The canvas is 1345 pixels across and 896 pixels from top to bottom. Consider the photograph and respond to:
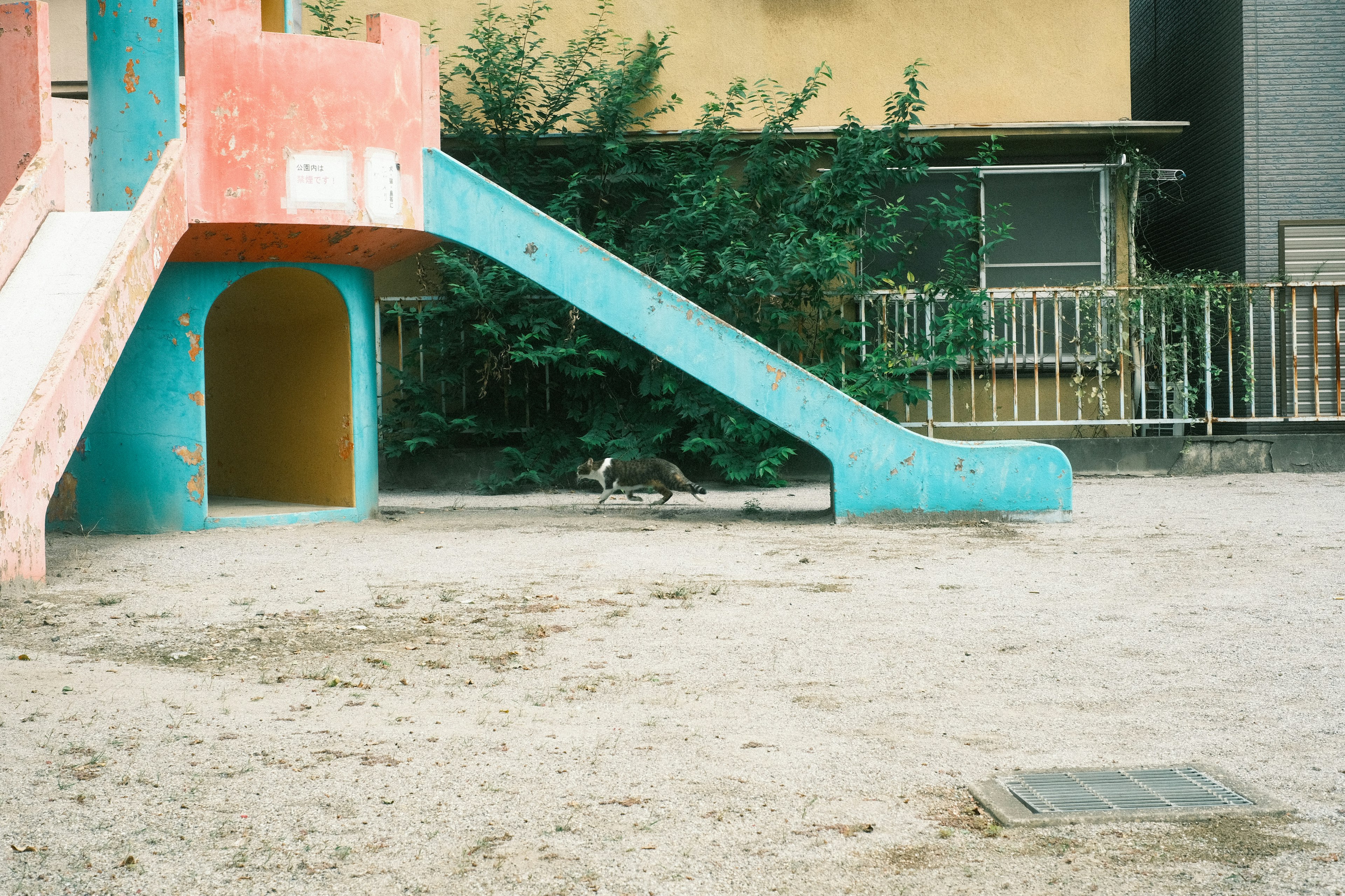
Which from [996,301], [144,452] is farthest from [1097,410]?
[144,452]

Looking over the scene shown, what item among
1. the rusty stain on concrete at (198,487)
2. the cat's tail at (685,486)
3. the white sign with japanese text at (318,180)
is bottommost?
the cat's tail at (685,486)

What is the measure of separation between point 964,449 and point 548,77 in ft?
21.9

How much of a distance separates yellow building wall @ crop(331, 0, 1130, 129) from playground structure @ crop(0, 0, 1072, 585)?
15.1ft

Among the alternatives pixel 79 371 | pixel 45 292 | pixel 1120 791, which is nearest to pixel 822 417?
pixel 79 371

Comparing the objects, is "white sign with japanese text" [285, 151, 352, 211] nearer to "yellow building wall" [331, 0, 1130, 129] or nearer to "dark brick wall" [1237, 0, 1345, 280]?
"yellow building wall" [331, 0, 1130, 129]

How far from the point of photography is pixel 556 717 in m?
3.78

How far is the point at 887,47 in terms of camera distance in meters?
13.1

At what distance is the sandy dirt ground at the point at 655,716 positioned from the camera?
2646mm

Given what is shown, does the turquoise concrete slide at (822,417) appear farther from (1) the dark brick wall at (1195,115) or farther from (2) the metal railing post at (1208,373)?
(1) the dark brick wall at (1195,115)

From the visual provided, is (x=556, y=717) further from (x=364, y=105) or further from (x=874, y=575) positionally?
(x=364, y=105)

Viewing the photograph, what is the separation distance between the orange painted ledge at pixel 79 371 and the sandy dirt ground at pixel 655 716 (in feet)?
1.13

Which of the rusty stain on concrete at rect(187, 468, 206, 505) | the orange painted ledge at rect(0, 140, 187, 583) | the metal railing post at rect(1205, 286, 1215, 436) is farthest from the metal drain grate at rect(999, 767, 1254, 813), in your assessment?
the metal railing post at rect(1205, 286, 1215, 436)

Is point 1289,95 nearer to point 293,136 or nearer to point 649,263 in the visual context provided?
point 649,263

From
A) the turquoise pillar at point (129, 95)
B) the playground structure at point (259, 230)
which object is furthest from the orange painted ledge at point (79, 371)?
the turquoise pillar at point (129, 95)
